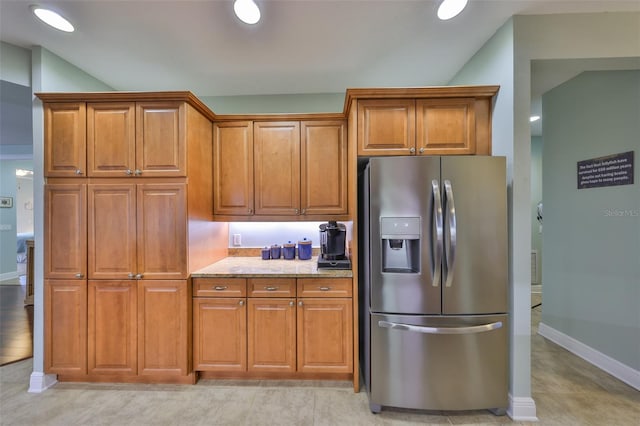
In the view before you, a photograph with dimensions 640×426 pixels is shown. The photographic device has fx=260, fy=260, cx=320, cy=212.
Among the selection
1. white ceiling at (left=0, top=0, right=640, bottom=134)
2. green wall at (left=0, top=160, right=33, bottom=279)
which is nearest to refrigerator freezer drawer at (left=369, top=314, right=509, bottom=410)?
white ceiling at (left=0, top=0, right=640, bottom=134)

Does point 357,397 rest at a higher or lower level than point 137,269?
lower

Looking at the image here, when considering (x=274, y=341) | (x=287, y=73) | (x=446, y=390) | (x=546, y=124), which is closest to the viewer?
(x=446, y=390)

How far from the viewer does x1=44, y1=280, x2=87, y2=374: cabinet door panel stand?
2.14 metres

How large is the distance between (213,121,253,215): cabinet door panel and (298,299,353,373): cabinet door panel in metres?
1.15

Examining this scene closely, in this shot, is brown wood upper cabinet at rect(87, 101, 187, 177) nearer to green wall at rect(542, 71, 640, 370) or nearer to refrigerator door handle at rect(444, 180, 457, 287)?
refrigerator door handle at rect(444, 180, 457, 287)

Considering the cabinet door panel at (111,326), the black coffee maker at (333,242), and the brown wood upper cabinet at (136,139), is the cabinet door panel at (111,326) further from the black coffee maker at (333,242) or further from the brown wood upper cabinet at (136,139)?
the black coffee maker at (333,242)

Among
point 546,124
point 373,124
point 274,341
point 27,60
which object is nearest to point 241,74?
point 373,124

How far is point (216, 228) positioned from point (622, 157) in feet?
12.5

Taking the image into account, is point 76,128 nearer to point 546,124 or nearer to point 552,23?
point 552,23

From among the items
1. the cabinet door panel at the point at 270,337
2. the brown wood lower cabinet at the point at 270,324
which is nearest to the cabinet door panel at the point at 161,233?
the brown wood lower cabinet at the point at 270,324

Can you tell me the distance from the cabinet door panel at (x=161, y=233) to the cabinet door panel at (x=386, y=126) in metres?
1.56

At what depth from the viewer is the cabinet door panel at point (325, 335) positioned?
2.16m

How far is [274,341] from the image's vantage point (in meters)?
2.18

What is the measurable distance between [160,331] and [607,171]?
418 cm
